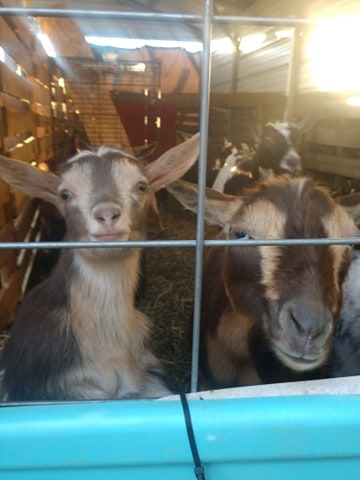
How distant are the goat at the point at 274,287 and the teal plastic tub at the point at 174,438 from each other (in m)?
0.35

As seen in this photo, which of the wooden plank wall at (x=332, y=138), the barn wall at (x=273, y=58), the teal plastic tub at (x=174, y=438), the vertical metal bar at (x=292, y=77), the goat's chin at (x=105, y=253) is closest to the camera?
the teal plastic tub at (x=174, y=438)

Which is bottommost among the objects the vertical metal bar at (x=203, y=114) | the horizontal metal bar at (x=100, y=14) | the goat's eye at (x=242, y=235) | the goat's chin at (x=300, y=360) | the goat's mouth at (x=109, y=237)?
the goat's chin at (x=300, y=360)

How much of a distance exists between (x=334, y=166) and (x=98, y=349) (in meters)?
4.94

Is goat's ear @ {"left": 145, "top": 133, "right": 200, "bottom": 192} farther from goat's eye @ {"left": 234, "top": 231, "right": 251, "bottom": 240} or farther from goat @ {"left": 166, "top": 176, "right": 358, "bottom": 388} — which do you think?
goat's eye @ {"left": 234, "top": 231, "right": 251, "bottom": 240}

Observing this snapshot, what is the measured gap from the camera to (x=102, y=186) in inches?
77.4

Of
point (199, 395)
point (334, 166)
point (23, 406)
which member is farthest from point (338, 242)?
point (334, 166)

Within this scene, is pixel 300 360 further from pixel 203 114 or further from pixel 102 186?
pixel 102 186

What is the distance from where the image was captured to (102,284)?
6.46 ft

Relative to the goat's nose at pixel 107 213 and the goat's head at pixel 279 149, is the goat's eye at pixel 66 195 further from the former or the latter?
the goat's head at pixel 279 149

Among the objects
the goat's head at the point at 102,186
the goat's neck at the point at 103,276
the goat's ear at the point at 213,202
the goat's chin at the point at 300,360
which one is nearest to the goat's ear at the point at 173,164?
the goat's head at the point at 102,186

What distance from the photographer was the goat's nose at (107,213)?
1698mm

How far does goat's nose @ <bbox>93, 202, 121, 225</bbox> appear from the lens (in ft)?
5.57

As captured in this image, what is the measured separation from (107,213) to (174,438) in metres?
0.81

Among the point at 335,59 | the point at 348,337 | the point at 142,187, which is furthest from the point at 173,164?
the point at 335,59
